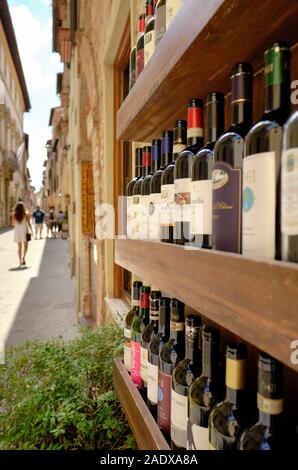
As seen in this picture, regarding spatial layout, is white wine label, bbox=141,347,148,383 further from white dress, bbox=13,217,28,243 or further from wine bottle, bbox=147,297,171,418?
white dress, bbox=13,217,28,243

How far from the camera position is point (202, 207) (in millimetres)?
809

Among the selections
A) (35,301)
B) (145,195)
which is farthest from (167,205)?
(35,301)

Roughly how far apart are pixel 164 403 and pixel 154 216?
1.76ft

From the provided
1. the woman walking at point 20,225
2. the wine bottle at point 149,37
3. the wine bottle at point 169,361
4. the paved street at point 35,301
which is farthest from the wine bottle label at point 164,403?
the woman walking at point 20,225

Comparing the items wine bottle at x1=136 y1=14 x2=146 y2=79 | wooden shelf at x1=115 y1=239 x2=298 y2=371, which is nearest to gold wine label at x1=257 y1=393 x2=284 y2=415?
wooden shelf at x1=115 y1=239 x2=298 y2=371

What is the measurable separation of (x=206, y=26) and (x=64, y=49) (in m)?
6.82

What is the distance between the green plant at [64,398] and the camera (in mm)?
1358

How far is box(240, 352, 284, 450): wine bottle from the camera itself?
670mm

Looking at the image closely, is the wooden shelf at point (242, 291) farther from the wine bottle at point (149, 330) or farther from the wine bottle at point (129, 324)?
the wine bottle at point (129, 324)

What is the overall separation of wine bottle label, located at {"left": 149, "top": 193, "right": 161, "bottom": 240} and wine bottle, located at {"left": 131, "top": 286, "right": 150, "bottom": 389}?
29 centimetres

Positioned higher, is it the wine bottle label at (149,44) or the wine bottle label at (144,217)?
the wine bottle label at (149,44)

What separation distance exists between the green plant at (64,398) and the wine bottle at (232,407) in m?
0.61

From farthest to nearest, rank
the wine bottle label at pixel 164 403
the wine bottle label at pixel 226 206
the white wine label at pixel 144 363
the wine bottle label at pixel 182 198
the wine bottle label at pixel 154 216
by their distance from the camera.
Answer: the white wine label at pixel 144 363 → the wine bottle label at pixel 154 216 → the wine bottle label at pixel 164 403 → the wine bottle label at pixel 182 198 → the wine bottle label at pixel 226 206

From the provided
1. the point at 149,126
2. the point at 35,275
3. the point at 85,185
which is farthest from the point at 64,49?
the point at 149,126
